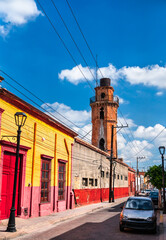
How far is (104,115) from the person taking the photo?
149 ft

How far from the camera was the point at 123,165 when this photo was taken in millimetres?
51062

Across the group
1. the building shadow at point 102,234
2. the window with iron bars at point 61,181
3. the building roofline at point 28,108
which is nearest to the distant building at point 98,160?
the window with iron bars at point 61,181

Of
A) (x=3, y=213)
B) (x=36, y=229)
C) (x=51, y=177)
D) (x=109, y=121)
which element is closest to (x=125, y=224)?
(x=36, y=229)

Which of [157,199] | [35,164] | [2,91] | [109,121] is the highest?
[109,121]

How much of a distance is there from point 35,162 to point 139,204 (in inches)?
257

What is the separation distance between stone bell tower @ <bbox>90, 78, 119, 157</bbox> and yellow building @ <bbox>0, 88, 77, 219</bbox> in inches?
938

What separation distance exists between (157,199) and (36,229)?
21490 millimetres

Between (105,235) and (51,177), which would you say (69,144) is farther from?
(105,235)

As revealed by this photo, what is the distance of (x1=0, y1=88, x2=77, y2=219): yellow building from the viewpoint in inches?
498

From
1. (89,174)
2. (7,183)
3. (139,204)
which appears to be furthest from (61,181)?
(139,204)

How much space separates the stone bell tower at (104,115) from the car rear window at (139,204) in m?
31.3

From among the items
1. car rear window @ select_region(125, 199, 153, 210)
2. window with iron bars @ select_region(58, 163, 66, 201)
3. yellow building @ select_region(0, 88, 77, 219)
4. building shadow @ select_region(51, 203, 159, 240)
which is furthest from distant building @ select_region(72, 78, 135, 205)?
building shadow @ select_region(51, 203, 159, 240)

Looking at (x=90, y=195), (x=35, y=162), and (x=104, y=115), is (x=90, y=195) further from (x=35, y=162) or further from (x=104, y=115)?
(x=104, y=115)

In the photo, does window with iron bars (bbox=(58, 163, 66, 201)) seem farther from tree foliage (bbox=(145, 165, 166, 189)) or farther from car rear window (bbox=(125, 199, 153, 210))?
tree foliage (bbox=(145, 165, 166, 189))
